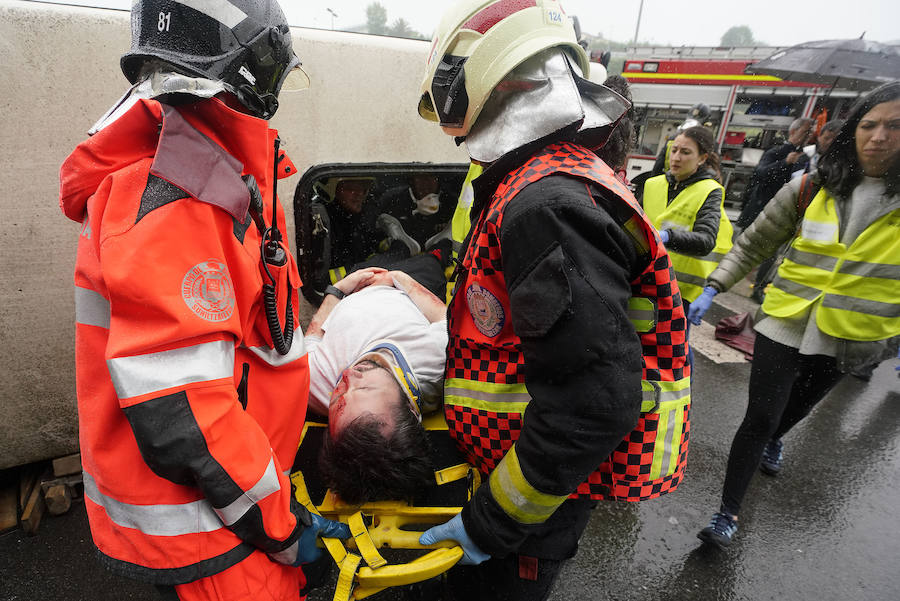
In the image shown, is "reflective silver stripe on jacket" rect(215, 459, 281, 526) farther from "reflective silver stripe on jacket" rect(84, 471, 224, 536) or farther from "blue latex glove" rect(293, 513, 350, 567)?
"blue latex glove" rect(293, 513, 350, 567)

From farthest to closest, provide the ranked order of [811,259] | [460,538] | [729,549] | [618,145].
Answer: [729,549], [811,259], [618,145], [460,538]

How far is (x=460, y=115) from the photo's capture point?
1174mm

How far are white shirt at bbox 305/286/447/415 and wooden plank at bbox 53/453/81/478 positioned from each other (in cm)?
136

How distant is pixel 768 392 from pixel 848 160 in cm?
111

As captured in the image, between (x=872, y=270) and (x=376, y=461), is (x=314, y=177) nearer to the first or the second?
(x=376, y=461)

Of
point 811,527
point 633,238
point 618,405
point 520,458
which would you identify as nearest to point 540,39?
point 633,238

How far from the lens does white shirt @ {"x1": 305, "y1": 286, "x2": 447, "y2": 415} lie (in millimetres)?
2033

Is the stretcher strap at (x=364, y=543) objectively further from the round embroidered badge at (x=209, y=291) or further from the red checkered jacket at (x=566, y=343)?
the round embroidered badge at (x=209, y=291)

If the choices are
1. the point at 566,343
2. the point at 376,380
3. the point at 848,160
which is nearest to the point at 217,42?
the point at 566,343

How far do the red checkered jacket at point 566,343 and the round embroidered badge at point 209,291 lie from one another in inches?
22.6

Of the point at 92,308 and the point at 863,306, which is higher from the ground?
the point at 92,308

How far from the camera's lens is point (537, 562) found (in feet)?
4.33

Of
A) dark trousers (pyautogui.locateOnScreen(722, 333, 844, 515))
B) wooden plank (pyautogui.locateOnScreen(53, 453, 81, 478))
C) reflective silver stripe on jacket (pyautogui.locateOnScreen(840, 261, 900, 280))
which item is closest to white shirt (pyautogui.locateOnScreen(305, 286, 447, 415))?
wooden plank (pyautogui.locateOnScreen(53, 453, 81, 478))

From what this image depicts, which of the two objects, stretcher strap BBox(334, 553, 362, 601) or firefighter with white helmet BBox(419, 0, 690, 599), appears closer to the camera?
firefighter with white helmet BBox(419, 0, 690, 599)
